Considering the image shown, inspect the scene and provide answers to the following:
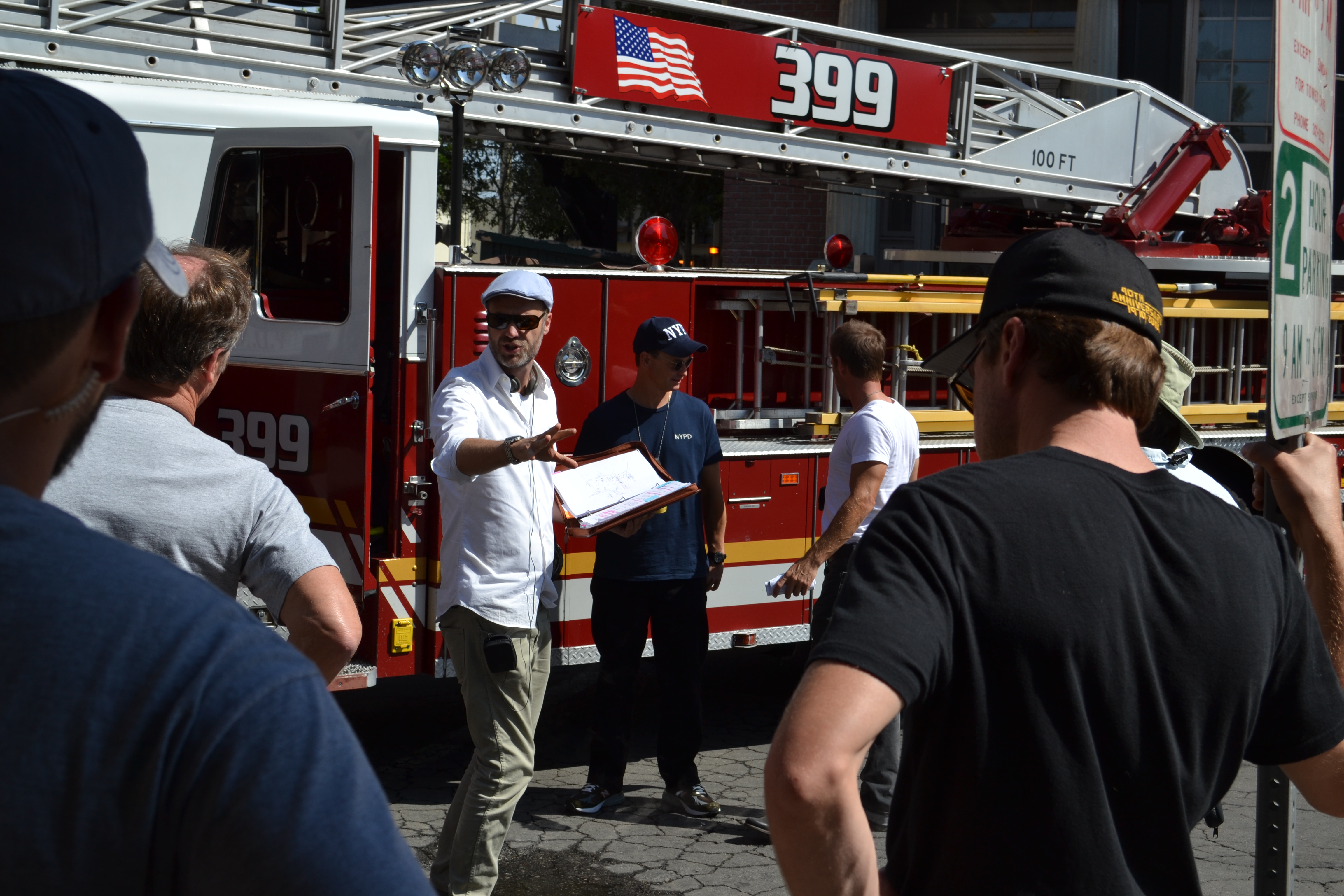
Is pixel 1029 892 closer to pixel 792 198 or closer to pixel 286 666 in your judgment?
pixel 286 666

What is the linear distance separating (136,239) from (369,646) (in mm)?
4393

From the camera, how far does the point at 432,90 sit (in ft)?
20.6

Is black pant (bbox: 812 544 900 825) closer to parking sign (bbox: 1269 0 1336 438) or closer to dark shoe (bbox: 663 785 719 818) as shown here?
dark shoe (bbox: 663 785 719 818)

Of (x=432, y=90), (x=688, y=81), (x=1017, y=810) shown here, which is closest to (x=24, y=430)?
(x=1017, y=810)

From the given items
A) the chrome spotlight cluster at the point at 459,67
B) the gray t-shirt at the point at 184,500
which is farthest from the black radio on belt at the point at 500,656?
the chrome spotlight cluster at the point at 459,67

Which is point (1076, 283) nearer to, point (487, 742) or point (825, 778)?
point (825, 778)

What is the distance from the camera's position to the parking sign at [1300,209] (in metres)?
1.96

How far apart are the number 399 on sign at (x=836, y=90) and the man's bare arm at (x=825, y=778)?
21.4ft

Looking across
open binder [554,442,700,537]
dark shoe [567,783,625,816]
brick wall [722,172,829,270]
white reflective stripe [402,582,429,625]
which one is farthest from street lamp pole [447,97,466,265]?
brick wall [722,172,829,270]

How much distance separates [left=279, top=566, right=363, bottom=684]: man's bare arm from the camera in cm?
236

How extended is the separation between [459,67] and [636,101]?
1683 mm

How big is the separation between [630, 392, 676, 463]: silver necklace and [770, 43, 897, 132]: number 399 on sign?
2.82m

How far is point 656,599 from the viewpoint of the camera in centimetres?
538

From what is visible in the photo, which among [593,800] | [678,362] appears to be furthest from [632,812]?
[678,362]
